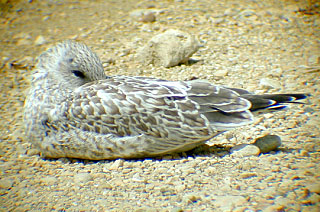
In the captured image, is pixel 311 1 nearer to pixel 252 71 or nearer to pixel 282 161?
pixel 252 71

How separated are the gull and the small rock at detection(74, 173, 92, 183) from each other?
27 centimetres

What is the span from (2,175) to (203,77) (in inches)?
123

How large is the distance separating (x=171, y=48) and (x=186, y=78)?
1.80 ft

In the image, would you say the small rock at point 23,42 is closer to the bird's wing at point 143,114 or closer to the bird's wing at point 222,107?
the bird's wing at point 143,114

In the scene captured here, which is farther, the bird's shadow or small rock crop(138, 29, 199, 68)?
small rock crop(138, 29, 199, 68)

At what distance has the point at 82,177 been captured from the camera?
3.50 metres

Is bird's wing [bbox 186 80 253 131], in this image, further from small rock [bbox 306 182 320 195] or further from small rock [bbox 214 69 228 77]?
small rock [bbox 214 69 228 77]

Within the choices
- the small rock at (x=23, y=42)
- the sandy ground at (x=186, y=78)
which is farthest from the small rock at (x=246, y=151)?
the small rock at (x=23, y=42)

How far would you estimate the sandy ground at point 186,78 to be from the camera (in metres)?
3.10

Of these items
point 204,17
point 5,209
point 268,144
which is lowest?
point 5,209

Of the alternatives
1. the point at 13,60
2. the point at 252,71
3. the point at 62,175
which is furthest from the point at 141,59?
the point at 62,175

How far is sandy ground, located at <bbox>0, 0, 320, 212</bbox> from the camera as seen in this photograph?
3.10 meters

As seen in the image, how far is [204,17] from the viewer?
7445 millimetres

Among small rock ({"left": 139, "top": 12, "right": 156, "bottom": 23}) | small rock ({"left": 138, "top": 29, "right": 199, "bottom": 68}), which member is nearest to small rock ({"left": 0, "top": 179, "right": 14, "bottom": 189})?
small rock ({"left": 138, "top": 29, "right": 199, "bottom": 68})
